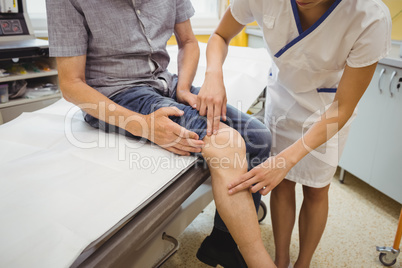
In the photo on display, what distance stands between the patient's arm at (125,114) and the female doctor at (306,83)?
145mm

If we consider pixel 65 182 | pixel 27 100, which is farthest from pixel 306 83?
pixel 27 100

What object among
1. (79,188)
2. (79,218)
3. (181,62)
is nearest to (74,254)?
(79,218)

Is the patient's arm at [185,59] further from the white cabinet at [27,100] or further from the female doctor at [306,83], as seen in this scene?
the white cabinet at [27,100]

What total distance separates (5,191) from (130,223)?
1.14 feet

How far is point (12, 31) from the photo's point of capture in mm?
1979

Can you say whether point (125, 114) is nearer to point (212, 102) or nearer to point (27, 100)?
point (212, 102)

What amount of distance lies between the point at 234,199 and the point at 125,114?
447mm

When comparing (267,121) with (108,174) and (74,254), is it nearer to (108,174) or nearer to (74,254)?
(108,174)

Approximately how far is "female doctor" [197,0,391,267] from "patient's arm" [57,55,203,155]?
5.7 inches

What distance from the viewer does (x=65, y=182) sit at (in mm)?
875

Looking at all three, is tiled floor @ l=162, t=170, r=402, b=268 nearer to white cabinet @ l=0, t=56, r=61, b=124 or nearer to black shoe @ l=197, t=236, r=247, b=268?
black shoe @ l=197, t=236, r=247, b=268

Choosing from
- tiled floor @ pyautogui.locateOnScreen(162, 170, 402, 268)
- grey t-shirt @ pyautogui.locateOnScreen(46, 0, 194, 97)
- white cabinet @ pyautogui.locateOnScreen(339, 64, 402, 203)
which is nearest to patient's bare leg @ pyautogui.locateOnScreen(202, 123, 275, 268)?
grey t-shirt @ pyautogui.locateOnScreen(46, 0, 194, 97)

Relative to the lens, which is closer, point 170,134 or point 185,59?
point 170,134

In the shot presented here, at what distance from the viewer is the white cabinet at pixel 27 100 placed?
5.64 ft
